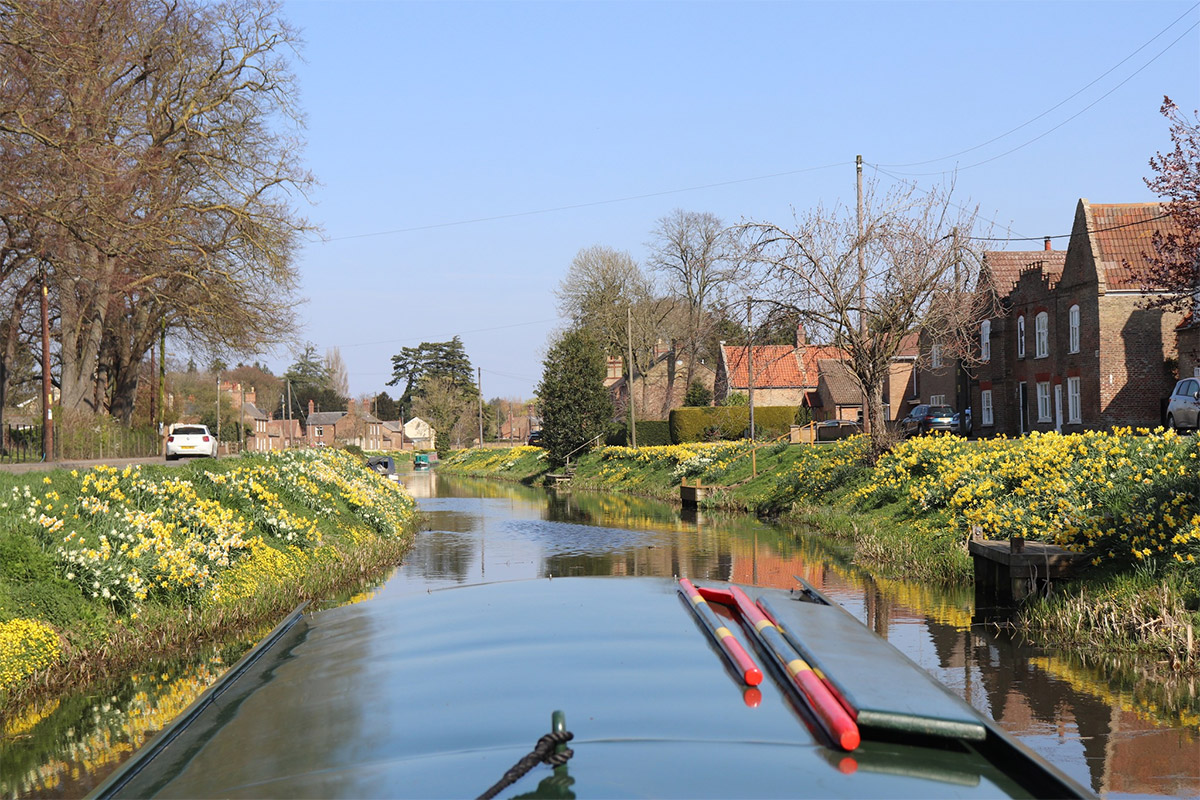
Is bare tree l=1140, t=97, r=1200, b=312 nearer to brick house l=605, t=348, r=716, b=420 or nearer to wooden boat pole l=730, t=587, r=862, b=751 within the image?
wooden boat pole l=730, t=587, r=862, b=751

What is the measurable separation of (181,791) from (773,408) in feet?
194

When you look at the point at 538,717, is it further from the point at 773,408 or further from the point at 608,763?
→ the point at 773,408

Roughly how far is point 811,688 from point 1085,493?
11.4 meters

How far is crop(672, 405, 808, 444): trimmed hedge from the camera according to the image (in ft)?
189

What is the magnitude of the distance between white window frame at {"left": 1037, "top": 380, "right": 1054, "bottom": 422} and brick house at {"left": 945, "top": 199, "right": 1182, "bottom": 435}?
4 cm

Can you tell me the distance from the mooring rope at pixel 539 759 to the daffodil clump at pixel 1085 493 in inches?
357

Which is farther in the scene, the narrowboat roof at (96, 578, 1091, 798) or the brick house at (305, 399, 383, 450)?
the brick house at (305, 399, 383, 450)

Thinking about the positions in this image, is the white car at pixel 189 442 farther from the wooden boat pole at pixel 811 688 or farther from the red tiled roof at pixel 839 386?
the wooden boat pole at pixel 811 688

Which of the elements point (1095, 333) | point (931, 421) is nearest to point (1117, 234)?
point (1095, 333)

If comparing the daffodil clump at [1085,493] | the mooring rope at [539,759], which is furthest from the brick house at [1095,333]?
the mooring rope at [539,759]

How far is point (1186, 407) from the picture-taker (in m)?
27.6

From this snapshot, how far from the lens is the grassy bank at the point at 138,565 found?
30.0 feet

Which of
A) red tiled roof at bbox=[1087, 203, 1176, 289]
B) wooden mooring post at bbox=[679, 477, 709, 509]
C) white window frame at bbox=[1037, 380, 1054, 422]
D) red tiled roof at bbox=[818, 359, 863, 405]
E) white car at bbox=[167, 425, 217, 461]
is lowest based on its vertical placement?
wooden mooring post at bbox=[679, 477, 709, 509]

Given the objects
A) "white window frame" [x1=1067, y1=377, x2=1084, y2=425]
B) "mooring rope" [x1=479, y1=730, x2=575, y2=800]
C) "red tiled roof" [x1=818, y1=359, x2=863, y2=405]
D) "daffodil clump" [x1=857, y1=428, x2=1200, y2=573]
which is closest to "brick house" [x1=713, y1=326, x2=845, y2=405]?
"red tiled roof" [x1=818, y1=359, x2=863, y2=405]
